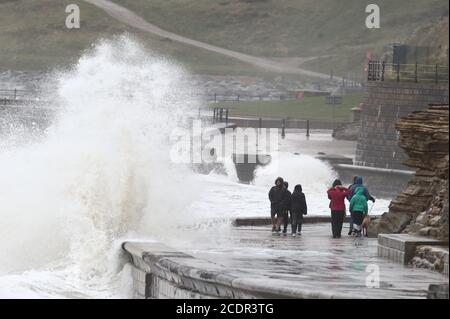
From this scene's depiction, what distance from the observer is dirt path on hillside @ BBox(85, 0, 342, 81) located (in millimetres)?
85250

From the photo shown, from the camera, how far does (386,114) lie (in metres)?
46.0

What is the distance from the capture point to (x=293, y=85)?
277ft

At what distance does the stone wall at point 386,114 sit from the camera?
4441 cm

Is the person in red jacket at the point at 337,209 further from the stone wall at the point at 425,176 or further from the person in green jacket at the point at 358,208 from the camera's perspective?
the stone wall at the point at 425,176

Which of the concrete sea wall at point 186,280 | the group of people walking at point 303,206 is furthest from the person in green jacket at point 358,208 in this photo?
the concrete sea wall at point 186,280

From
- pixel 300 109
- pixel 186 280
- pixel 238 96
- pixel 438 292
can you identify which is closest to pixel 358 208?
pixel 186 280

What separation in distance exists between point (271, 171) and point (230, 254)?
26539 millimetres

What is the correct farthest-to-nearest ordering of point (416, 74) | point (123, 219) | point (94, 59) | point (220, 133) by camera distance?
point (220, 133) < point (416, 74) < point (94, 59) < point (123, 219)

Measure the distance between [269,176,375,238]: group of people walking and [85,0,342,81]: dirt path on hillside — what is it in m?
58.5

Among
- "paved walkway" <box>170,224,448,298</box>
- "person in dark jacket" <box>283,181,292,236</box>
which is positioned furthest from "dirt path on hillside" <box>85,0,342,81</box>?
"paved walkway" <box>170,224,448,298</box>

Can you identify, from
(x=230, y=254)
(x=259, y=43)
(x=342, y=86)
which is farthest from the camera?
(x=259, y=43)

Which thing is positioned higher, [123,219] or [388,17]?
[388,17]
